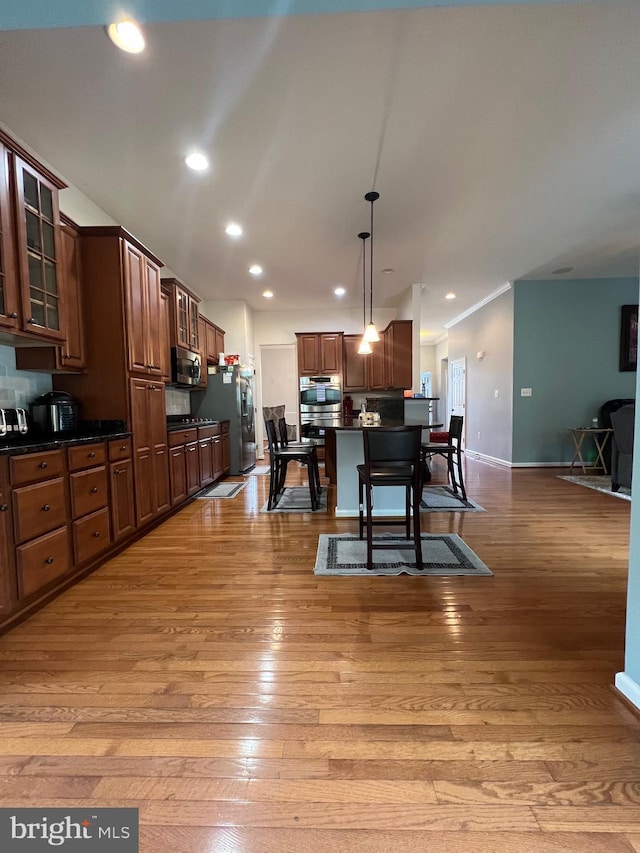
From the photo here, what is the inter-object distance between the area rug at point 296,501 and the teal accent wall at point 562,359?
353 centimetres

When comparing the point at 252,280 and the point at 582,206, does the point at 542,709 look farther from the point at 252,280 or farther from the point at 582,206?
the point at 252,280

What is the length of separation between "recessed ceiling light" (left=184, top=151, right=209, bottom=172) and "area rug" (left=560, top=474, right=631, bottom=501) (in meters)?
→ 5.04

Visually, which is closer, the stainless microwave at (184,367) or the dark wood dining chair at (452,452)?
the dark wood dining chair at (452,452)

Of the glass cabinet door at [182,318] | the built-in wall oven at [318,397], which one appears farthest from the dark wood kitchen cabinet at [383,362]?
the glass cabinet door at [182,318]

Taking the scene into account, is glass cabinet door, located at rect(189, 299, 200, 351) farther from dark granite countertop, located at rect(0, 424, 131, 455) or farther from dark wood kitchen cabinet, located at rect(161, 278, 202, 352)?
dark granite countertop, located at rect(0, 424, 131, 455)

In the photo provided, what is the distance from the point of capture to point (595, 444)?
17.9 feet

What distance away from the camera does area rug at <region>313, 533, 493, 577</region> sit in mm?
2250

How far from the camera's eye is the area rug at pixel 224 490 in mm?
4340

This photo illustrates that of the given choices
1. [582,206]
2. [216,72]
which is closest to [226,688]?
[216,72]

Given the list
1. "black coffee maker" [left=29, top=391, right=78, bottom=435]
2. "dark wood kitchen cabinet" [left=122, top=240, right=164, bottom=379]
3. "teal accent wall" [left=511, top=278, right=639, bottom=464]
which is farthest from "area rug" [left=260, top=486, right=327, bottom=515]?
"teal accent wall" [left=511, top=278, right=639, bottom=464]

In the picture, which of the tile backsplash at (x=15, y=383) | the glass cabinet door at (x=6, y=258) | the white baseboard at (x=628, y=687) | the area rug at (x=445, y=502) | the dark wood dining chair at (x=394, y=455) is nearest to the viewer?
the white baseboard at (x=628, y=687)

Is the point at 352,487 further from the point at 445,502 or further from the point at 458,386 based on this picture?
the point at 458,386

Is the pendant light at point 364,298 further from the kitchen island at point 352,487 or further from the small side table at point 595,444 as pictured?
the small side table at point 595,444

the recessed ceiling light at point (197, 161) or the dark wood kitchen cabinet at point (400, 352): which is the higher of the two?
the recessed ceiling light at point (197, 161)
